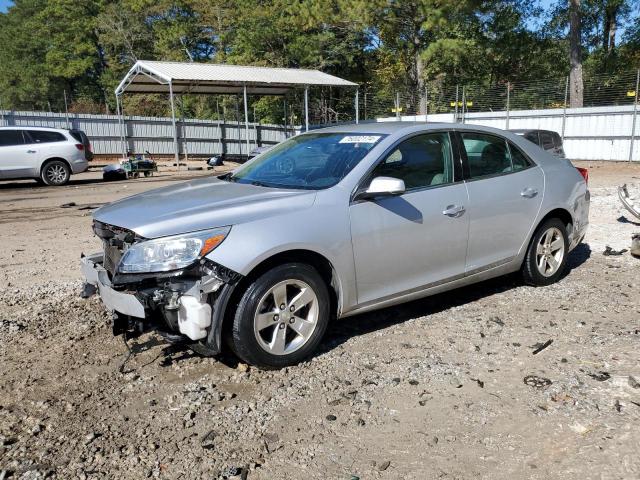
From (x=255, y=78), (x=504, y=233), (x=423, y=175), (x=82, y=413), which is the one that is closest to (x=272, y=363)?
(x=82, y=413)

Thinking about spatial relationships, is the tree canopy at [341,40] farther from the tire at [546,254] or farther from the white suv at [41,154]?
the tire at [546,254]

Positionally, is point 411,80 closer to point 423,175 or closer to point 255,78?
point 255,78

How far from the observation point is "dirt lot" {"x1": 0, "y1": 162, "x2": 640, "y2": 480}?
2803mm

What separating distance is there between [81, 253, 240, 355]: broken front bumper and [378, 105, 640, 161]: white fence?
20.1m

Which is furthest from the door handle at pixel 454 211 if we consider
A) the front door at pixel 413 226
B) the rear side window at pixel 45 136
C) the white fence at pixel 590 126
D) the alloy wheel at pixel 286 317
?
the white fence at pixel 590 126

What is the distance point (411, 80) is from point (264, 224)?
3468 centimetres

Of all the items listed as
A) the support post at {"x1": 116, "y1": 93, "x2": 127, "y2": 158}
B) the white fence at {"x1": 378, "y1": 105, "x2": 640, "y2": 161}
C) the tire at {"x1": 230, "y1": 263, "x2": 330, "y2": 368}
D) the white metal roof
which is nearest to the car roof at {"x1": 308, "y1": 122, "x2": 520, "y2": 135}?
the tire at {"x1": 230, "y1": 263, "x2": 330, "y2": 368}

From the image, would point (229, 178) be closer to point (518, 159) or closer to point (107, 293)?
point (107, 293)

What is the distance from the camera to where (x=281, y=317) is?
370 centimetres

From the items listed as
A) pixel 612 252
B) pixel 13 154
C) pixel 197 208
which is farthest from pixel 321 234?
pixel 13 154

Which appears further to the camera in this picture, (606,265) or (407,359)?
(606,265)

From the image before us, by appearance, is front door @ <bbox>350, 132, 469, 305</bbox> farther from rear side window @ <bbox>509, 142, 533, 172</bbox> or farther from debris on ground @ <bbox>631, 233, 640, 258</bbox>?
debris on ground @ <bbox>631, 233, 640, 258</bbox>

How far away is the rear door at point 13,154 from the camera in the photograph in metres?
15.4

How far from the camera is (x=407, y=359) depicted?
397 cm
